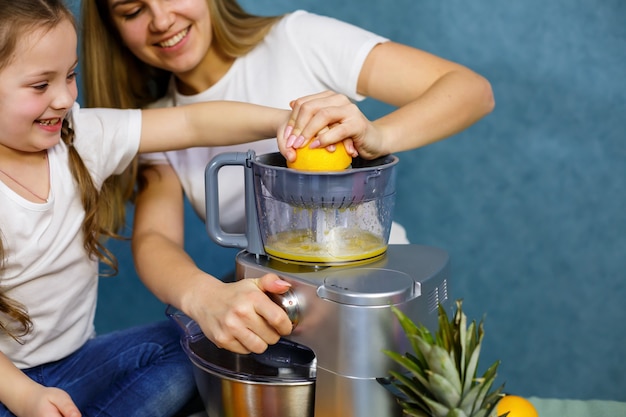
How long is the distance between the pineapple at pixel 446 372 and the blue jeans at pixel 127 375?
54 cm

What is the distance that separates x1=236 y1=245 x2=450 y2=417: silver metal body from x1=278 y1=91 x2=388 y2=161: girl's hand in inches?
7.1

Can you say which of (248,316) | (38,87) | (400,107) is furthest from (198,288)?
(400,107)

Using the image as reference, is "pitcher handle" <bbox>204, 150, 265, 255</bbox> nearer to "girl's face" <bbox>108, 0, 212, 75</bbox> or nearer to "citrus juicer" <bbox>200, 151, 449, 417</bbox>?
"citrus juicer" <bbox>200, 151, 449, 417</bbox>

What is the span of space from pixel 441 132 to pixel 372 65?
229 mm

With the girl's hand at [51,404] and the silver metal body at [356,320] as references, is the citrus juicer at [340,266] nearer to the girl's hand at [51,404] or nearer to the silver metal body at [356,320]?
the silver metal body at [356,320]

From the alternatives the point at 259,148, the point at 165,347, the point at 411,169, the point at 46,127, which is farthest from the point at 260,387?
the point at 411,169

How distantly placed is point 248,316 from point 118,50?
815 mm

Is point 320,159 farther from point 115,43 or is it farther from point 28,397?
point 115,43

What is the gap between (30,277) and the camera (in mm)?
1449

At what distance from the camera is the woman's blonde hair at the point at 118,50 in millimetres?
1712

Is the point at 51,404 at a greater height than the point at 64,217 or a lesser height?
lesser

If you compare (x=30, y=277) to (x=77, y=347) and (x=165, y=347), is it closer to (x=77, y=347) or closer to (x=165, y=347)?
(x=77, y=347)

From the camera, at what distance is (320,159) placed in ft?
4.04

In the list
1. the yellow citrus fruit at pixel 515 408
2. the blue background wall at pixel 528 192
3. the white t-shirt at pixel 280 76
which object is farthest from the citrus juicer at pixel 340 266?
the blue background wall at pixel 528 192
